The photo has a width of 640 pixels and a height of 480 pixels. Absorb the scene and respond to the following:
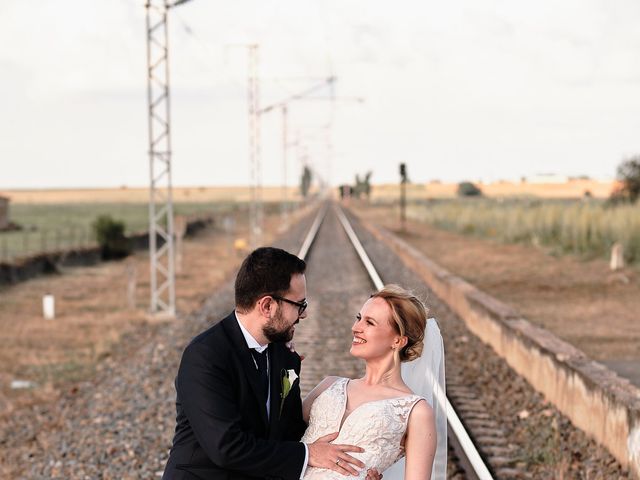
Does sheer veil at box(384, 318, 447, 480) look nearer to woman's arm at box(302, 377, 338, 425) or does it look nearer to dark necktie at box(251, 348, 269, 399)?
woman's arm at box(302, 377, 338, 425)

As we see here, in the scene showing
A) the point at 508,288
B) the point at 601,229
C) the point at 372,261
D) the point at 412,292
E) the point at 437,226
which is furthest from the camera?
the point at 437,226

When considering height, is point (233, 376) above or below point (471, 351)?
above

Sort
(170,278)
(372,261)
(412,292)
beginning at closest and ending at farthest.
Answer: (412,292) < (170,278) < (372,261)

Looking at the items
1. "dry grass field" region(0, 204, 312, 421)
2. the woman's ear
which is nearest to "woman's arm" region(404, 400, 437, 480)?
the woman's ear

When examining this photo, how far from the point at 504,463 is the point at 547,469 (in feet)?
1.04

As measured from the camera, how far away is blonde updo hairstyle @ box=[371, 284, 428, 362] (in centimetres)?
306

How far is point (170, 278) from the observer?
16.0 meters

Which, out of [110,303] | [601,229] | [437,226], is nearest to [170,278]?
[110,303]

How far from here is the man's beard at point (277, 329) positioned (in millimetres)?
3072

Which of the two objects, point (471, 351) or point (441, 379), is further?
point (471, 351)

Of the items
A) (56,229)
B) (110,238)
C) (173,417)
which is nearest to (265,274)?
(173,417)

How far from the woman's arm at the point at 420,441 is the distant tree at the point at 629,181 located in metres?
34.2

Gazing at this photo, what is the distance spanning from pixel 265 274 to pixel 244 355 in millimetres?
303

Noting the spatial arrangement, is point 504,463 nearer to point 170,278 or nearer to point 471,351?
point 471,351
